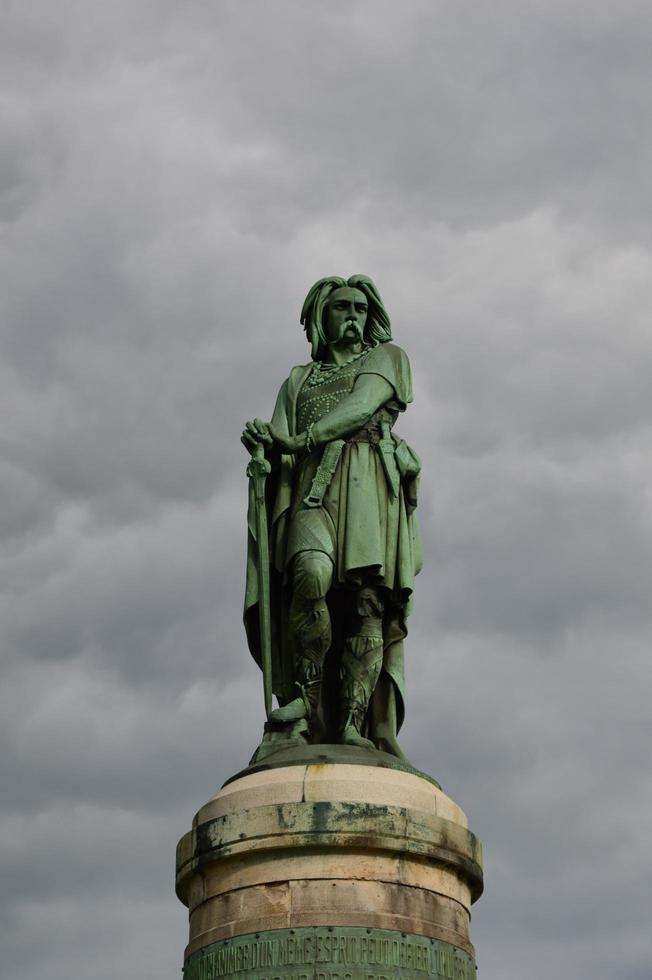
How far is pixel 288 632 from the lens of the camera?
14.3 meters

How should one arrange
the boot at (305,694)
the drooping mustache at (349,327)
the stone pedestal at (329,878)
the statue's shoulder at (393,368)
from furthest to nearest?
1. the drooping mustache at (349,327)
2. the statue's shoulder at (393,368)
3. the boot at (305,694)
4. the stone pedestal at (329,878)

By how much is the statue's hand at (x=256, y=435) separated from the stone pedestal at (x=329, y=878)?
10.8ft

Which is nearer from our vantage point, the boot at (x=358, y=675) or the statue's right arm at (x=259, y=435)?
the boot at (x=358, y=675)

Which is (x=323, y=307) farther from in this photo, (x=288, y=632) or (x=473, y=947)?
(x=473, y=947)

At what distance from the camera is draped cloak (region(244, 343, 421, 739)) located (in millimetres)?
14078

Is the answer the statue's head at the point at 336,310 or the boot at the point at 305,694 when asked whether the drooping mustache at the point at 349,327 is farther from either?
the boot at the point at 305,694

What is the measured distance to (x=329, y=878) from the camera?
1206 centimetres

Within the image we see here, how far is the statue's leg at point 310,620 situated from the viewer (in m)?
13.8

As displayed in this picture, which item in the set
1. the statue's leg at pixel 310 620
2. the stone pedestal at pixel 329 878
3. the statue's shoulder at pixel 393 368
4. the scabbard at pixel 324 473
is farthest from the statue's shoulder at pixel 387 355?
the stone pedestal at pixel 329 878

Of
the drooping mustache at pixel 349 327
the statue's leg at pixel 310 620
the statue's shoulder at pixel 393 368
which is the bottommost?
the statue's leg at pixel 310 620

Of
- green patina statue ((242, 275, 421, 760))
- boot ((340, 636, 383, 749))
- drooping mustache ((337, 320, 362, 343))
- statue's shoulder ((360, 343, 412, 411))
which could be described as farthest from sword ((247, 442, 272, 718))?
drooping mustache ((337, 320, 362, 343))

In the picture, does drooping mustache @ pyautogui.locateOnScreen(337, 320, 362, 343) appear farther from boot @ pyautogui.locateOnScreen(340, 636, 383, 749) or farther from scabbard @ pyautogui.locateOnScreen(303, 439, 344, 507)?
boot @ pyautogui.locateOnScreen(340, 636, 383, 749)

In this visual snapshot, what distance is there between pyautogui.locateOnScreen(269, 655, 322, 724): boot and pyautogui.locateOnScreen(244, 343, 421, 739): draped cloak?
25 centimetres

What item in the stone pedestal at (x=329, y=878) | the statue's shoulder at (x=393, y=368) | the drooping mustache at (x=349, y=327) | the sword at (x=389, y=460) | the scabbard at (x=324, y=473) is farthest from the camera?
the drooping mustache at (x=349, y=327)
